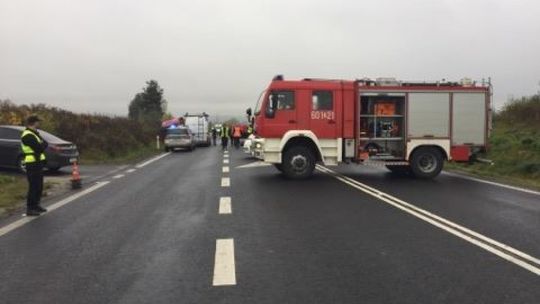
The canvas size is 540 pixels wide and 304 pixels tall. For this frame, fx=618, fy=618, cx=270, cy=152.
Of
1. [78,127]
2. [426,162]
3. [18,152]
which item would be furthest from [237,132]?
[426,162]

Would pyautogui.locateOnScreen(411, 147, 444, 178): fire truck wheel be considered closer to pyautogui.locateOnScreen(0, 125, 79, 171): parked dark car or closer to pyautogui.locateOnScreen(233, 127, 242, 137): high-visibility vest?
pyautogui.locateOnScreen(0, 125, 79, 171): parked dark car

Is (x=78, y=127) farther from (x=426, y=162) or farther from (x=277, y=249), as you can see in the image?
(x=277, y=249)

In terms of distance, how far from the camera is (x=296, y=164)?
57.7 ft

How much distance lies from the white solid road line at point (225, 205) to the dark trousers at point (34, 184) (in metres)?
3.40

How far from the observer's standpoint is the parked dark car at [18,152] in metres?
20.3

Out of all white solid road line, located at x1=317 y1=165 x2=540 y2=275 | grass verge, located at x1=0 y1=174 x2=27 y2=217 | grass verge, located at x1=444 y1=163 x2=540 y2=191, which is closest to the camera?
white solid road line, located at x1=317 y1=165 x2=540 y2=275

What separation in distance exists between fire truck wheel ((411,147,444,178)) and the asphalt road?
3723mm

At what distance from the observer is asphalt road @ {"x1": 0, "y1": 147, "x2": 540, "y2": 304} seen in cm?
594

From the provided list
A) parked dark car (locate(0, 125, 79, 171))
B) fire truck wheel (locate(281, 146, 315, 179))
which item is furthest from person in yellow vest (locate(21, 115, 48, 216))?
parked dark car (locate(0, 125, 79, 171))

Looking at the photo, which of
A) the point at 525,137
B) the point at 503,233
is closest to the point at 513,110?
the point at 525,137

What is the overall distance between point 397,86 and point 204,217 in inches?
364

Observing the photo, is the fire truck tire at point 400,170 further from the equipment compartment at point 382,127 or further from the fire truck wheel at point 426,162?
the equipment compartment at point 382,127

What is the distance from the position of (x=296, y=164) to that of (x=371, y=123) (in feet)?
8.47

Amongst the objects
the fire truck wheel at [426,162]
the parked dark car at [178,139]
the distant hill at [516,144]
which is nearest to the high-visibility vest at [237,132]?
the parked dark car at [178,139]
